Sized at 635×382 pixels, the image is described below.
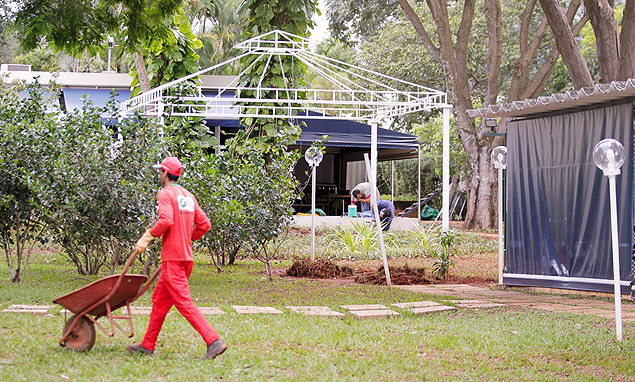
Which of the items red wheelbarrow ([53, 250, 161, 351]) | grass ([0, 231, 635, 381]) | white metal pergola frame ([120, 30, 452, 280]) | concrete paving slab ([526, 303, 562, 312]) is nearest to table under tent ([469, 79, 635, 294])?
concrete paving slab ([526, 303, 562, 312])

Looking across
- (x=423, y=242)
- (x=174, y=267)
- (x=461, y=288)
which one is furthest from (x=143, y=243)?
(x=423, y=242)

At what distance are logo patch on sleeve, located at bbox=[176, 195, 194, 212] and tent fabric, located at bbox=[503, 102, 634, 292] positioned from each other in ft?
18.4

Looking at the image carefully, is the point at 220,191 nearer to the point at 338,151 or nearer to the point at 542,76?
the point at 542,76

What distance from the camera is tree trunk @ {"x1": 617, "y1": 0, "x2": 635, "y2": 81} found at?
40.9 ft

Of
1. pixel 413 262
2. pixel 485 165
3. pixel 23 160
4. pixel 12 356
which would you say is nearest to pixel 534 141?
pixel 413 262

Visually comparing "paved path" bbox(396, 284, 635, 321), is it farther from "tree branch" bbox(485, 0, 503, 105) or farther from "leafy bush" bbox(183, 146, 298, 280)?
"tree branch" bbox(485, 0, 503, 105)

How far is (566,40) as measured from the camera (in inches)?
491

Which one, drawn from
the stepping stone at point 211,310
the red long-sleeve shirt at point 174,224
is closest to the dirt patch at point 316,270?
the stepping stone at point 211,310

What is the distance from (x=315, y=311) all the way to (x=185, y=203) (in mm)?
2548

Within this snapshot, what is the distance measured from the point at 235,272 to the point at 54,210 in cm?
332

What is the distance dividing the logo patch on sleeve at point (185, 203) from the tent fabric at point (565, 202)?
5606 millimetres

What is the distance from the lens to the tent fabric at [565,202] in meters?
9.10

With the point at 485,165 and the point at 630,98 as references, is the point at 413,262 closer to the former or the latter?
the point at 630,98

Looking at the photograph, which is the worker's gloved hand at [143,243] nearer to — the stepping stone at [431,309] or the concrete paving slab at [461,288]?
the stepping stone at [431,309]
